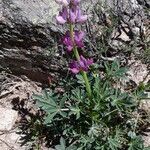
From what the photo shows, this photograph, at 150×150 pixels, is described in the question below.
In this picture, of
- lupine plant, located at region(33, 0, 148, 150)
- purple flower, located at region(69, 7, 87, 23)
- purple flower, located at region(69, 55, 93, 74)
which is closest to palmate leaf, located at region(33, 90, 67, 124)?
lupine plant, located at region(33, 0, 148, 150)

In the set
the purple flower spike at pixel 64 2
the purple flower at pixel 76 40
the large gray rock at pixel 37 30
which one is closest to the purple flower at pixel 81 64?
the purple flower at pixel 76 40

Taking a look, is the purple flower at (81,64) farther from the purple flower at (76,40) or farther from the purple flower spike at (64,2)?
the purple flower spike at (64,2)

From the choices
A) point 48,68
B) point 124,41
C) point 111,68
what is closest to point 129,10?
point 124,41

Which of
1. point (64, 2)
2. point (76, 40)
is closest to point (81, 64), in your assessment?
point (76, 40)

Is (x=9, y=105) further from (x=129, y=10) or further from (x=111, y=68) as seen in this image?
(x=129, y=10)

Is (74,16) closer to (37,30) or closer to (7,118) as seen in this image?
(37,30)

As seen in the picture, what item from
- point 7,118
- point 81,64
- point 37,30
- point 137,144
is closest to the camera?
point 81,64
